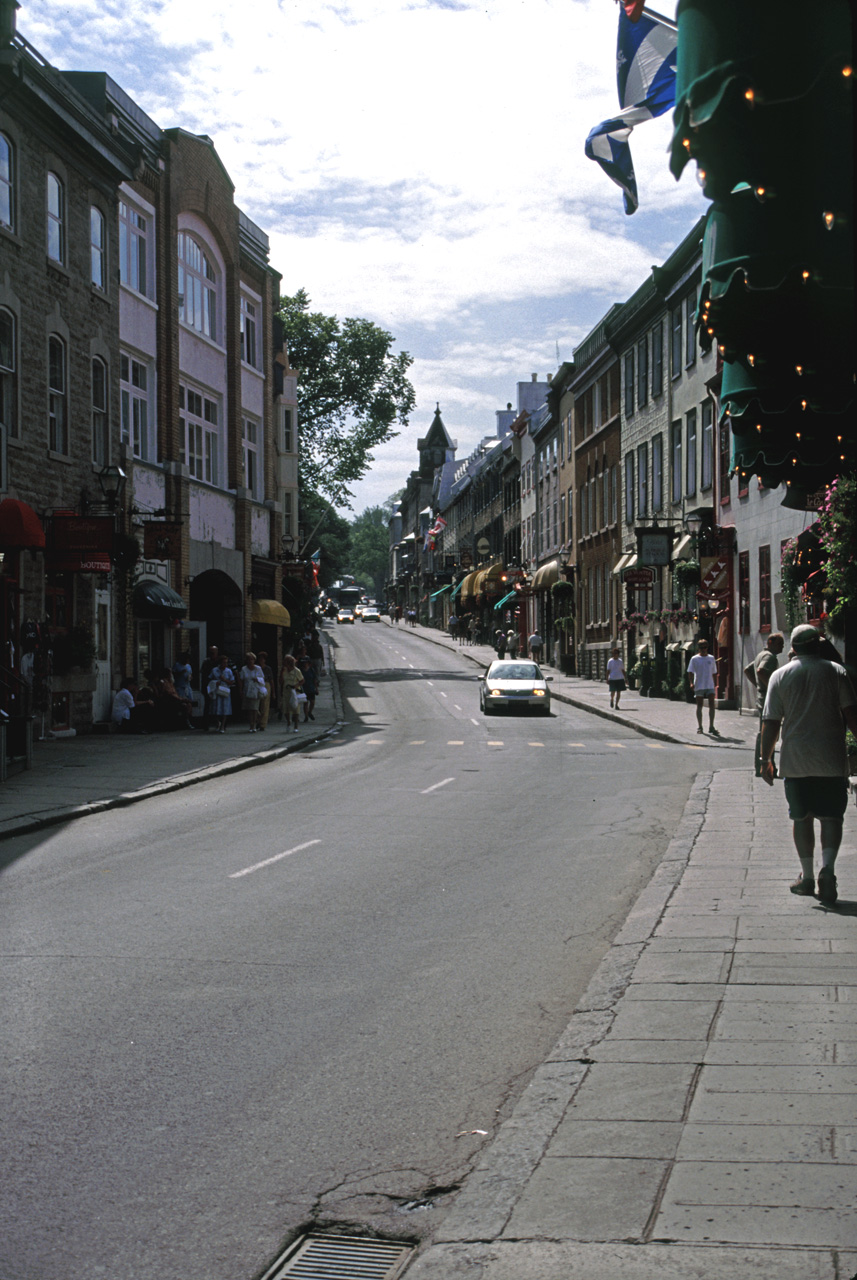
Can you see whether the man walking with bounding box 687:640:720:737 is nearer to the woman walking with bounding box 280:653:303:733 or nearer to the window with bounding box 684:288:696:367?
the woman walking with bounding box 280:653:303:733

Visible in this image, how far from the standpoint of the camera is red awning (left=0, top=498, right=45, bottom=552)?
21047 millimetres

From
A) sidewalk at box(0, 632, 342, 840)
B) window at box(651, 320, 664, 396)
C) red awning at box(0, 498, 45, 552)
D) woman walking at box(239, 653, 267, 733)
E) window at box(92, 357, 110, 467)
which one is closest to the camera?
sidewalk at box(0, 632, 342, 840)

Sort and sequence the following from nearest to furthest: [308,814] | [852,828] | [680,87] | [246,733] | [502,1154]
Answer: [502,1154] → [680,87] → [852,828] → [308,814] → [246,733]

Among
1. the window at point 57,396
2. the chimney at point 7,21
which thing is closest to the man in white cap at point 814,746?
the chimney at point 7,21

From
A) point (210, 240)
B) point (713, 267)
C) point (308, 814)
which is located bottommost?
point (308, 814)

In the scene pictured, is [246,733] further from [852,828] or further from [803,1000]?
[803,1000]

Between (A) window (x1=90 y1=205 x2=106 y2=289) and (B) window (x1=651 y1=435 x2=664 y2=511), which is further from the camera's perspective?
(B) window (x1=651 y1=435 x2=664 y2=511)

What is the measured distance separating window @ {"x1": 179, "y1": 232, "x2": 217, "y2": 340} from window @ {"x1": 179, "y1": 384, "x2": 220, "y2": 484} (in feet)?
6.14

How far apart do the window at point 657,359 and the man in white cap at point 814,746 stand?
3360 centimetres

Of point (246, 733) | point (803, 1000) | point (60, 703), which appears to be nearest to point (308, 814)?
point (803, 1000)

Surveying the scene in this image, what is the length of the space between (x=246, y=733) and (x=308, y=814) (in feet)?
47.3

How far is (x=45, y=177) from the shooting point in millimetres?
24734

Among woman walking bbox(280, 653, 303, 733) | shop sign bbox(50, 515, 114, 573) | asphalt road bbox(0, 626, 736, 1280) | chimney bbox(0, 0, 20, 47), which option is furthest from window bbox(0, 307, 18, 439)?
asphalt road bbox(0, 626, 736, 1280)

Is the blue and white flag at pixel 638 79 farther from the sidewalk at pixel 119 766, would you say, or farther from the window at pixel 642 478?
the window at pixel 642 478
